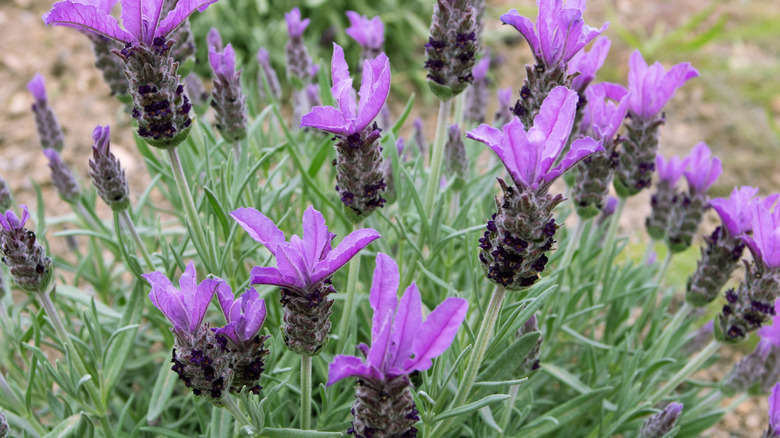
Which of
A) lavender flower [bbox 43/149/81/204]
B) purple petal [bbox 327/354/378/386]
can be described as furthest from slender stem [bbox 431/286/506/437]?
lavender flower [bbox 43/149/81/204]

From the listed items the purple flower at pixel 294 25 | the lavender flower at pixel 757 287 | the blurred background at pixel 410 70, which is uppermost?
the blurred background at pixel 410 70

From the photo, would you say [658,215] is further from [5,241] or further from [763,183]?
[763,183]

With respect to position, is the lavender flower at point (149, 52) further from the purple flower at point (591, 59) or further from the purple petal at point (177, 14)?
the purple flower at point (591, 59)

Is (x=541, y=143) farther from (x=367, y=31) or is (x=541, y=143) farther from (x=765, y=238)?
(x=367, y=31)

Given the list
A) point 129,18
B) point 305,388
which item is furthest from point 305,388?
point 129,18

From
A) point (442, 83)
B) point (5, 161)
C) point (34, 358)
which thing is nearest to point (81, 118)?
point (5, 161)

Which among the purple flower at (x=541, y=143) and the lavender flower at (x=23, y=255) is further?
the lavender flower at (x=23, y=255)

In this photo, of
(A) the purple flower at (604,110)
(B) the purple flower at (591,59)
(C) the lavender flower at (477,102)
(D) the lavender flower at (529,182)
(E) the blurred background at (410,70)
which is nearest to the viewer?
(D) the lavender flower at (529,182)

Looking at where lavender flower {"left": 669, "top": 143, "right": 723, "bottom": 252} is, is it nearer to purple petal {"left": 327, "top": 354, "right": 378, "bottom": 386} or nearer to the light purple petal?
the light purple petal

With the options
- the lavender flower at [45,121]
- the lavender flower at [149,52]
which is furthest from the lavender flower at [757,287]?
the lavender flower at [45,121]
